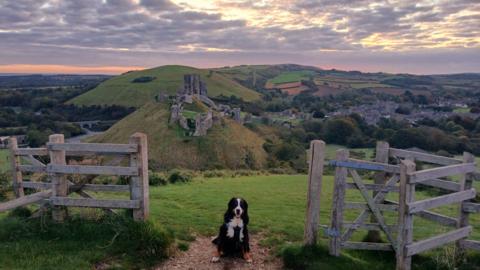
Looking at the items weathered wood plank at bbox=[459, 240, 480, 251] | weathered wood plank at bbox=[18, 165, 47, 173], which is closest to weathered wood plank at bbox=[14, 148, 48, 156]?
weathered wood plank at bbox=[18, 165, 47, 173]

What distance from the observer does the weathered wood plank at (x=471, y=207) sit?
773cm

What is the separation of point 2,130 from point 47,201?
282 ft

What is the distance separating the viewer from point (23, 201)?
314 inches

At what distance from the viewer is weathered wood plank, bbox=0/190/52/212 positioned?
758 centimetres

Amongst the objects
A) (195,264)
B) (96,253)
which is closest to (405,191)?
(195,264)

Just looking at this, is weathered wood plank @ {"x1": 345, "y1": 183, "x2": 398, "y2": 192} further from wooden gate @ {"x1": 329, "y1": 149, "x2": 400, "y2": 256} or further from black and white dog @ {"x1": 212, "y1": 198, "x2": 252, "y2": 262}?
black and white dog @ {"x1": 212, "y1": 198, "x2": 252, "y2": 262}

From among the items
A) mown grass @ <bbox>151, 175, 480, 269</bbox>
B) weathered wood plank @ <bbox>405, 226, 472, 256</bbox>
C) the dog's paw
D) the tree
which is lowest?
the tree

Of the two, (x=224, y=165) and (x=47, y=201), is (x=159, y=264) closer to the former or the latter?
(x=47, y=201)

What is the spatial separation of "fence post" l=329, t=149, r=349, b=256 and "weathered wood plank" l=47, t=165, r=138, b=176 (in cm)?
397

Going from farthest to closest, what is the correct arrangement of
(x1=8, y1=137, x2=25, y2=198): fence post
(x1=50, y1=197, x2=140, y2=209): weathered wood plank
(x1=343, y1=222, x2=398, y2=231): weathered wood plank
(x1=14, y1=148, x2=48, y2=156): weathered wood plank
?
(x1=8, y1=137, x2=25, y2=198): fence post, (x1=14, y1=148, x2=48, y2=156): weathered wood plank, (x1=50, y1=197, x2=140, y2=209): weathered wood plank, (x1=343, y1=222, x2=398, y2=231): weathered wood plank

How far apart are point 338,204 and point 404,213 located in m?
1.24

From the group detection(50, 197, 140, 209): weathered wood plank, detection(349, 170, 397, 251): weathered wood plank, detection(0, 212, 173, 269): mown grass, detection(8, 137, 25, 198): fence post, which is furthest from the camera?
detection(8, 137, 25, 198): fence post

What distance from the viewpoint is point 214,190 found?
16.1 m

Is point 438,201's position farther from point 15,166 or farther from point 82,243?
point 15,166
